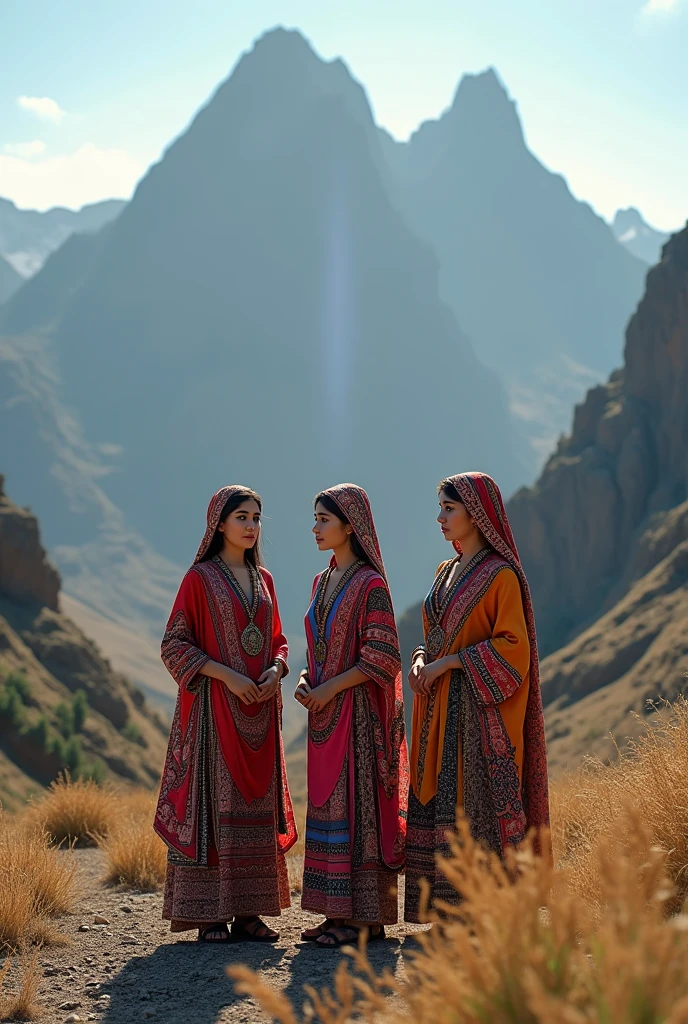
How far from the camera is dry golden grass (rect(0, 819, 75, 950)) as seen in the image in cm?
531

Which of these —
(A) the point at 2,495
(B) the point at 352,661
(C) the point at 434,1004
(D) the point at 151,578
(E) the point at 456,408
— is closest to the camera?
(C) the point at 434,1004

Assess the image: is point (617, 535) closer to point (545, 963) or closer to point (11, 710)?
point (11, 710)

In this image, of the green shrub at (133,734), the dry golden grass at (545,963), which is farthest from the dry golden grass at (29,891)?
the green shrub at (133,734)

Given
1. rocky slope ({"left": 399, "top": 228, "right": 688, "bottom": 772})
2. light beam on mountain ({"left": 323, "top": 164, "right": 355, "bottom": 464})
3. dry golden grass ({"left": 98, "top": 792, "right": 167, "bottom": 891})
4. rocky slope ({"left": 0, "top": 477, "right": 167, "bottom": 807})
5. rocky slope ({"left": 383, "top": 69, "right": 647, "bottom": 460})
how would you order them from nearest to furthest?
1. dry golden grass ({"left": 98, "top": 792, "right": 167, "bottom": 891})
2. rocky slope ({"left": 0, "top": 477, "right": 167, "bottom": 807})
3. rocky slope ({"left": 399, "top": 228, "right": 688, "bottom": 772})
4. light beam on mountain ({"left": 323, "top": 164, "right": 355, "bottom": 464})
5. rocky slope ({"left": 383, "top": 69, "right": 647, "bottom": 460})

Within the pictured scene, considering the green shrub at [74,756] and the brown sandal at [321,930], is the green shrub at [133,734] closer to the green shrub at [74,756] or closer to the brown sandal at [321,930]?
the green shrub at [74,756]

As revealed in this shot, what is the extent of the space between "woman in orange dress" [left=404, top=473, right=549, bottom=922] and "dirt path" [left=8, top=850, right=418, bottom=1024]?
0.62 meters

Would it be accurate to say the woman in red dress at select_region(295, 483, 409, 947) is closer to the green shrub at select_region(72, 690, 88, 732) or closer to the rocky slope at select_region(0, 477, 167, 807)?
the rocky slope at select_region(0, 477, 167, 807)

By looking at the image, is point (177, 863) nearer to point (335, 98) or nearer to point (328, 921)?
point (328, 921)

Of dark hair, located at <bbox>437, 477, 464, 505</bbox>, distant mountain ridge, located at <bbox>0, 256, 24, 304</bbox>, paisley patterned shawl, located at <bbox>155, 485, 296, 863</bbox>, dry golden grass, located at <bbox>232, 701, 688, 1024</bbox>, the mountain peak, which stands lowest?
dry golden grass, located at <bbox>232, 701, 688, 1024</bbox>

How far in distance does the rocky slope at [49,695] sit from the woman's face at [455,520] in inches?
719

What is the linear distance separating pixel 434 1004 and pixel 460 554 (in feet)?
10.7

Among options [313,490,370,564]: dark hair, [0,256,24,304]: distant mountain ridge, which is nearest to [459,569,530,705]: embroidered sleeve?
[313,490,370,564]: dark hair

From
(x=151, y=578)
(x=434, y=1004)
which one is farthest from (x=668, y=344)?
(x=151, y=578)

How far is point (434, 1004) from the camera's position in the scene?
2.36m
